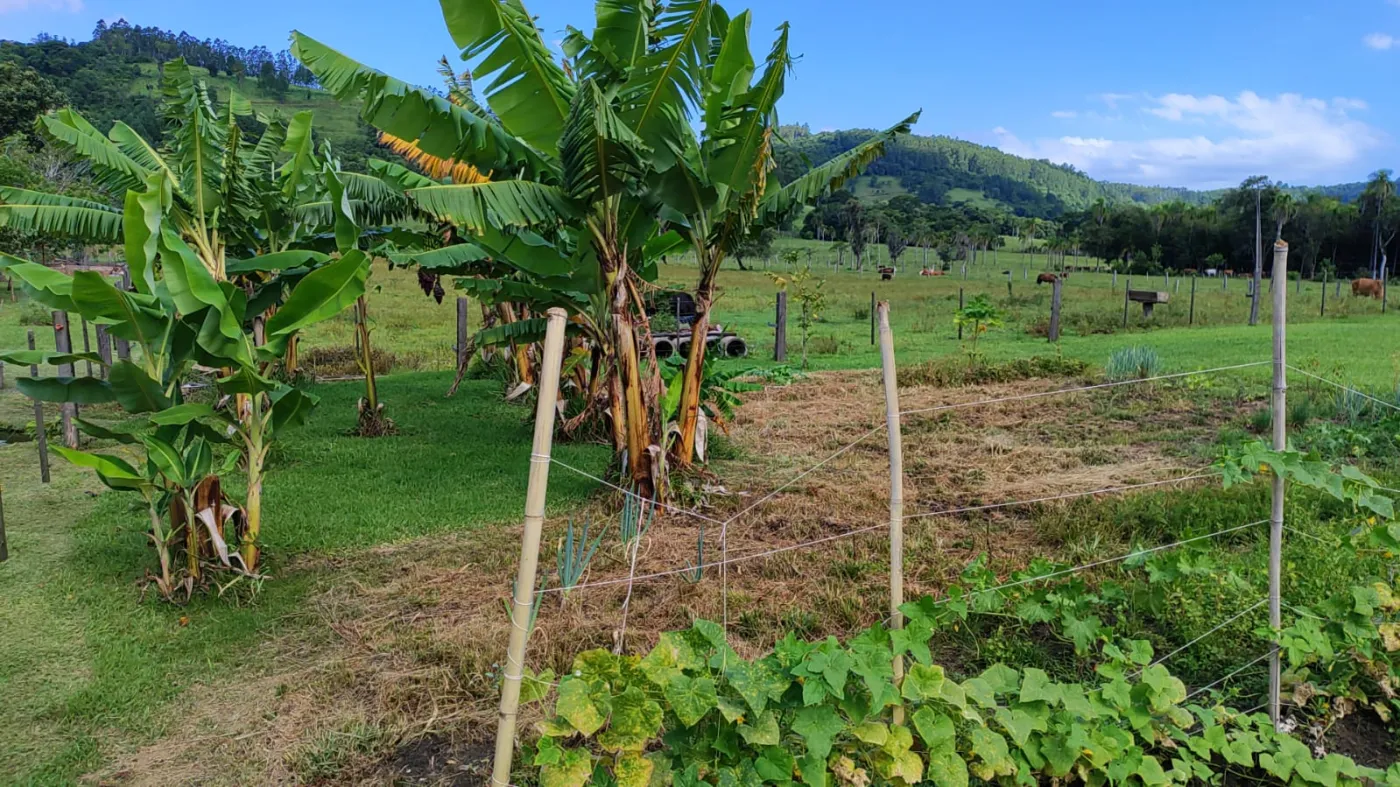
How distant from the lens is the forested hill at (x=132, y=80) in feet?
122

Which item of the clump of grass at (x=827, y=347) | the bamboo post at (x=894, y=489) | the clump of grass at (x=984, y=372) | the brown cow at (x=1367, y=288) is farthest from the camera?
the brown cow at (x=1367, y=288)

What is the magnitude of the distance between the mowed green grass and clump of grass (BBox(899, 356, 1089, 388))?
5.10 metres

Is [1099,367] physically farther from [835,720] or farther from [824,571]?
[835,720]

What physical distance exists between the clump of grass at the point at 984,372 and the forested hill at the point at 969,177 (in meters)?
112

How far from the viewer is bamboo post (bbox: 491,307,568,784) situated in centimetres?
215

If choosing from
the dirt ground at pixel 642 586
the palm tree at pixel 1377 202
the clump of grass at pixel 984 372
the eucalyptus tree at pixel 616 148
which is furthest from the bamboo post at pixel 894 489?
the palm tree at pixel 1377 202

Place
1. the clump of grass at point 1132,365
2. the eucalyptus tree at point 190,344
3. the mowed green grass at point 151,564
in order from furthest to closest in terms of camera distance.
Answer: the clump of grass at point 1132,365 → the eucalyptus tree at point 190,344 → the mowed green grass at point 151,564

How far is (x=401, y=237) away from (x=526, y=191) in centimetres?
208

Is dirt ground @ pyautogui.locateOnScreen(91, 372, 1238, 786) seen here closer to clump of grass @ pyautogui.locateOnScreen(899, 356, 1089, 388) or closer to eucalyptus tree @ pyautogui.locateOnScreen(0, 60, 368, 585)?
eucalyptus tree @ pyautogui.locateOnScreen(0, 60, 368, 585)

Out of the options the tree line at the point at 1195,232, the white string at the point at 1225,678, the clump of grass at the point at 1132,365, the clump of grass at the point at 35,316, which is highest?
the tree line at the point at 1195,232

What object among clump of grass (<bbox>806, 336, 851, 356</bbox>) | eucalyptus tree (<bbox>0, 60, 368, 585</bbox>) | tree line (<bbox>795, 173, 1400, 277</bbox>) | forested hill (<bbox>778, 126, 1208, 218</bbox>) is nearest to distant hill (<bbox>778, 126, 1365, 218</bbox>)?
forested hill (<bbox>778, 126, 1208, 218</bbox>)

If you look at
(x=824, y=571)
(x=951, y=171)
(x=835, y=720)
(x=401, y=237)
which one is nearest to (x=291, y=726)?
(x=835, y=720)

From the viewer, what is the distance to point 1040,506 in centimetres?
538

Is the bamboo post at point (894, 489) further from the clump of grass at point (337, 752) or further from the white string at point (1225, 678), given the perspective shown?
the clump of grass at point (337, 752)
